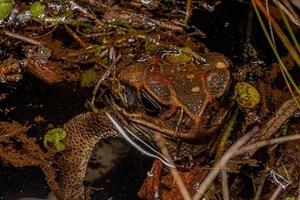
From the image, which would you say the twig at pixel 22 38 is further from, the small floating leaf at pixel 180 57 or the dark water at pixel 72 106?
the small floating leaf at pixel 180 57

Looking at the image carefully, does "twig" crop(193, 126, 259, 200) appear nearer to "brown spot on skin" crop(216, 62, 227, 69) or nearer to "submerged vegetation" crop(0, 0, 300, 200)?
"submerged vegetation" crop(0, 0, 300, 200)

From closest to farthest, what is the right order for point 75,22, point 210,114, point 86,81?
1. point 210,114
2. point 86,81
3. point 75,22

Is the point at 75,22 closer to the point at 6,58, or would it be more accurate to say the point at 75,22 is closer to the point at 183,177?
the point at 6,58

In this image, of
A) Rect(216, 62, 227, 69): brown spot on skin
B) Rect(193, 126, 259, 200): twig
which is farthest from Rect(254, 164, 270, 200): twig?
Rect(216, 62, 227, 69): brown spot on skin

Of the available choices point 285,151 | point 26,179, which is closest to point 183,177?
point 285,151

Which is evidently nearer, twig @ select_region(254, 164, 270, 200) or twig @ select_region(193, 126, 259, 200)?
twig @ select_region(193, 126, 259, 200)

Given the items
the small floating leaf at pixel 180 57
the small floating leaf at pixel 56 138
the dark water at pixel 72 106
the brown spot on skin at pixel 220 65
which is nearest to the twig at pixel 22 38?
the dark water at pixel 72 106

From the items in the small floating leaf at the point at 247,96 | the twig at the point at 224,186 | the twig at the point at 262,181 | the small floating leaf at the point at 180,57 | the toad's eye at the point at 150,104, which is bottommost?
the twig at the point at 262,181
